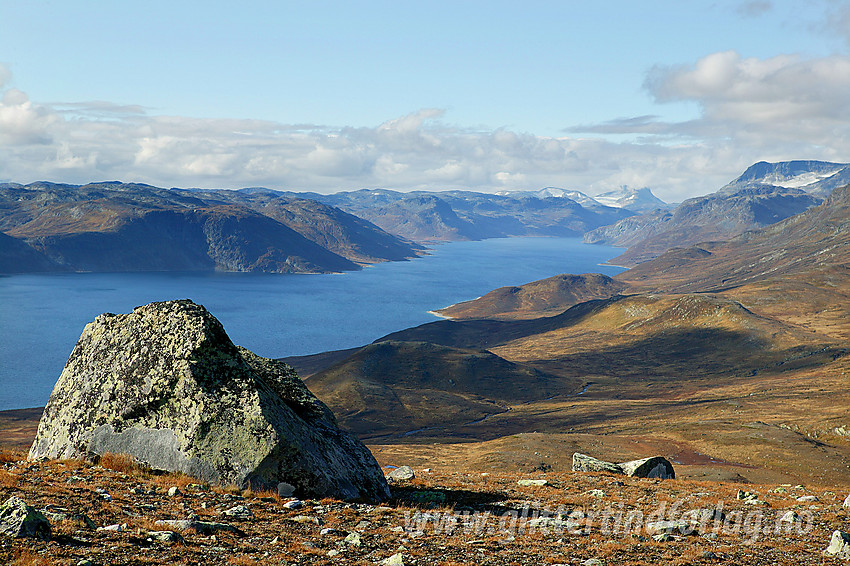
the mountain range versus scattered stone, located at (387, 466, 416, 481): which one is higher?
scattered stone, located at (387, 466, 416, 481)

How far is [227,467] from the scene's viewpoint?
16.9m

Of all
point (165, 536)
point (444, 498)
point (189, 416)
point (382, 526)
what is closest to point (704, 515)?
point (444, 498)

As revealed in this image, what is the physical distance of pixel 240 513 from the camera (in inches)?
579

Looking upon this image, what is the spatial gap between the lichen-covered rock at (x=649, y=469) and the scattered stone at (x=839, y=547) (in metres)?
18.8

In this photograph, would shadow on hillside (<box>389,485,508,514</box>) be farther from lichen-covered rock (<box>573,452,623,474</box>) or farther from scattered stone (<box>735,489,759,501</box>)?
lichen-covered rock (<box>573,452,623,474</box>)

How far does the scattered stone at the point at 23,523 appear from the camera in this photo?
10570 mm

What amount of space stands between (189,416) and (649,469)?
27.2m

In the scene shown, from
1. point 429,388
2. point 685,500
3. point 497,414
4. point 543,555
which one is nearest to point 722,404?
point 497,414

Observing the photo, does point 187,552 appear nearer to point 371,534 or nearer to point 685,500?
point 371,534

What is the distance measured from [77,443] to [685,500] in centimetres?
2181

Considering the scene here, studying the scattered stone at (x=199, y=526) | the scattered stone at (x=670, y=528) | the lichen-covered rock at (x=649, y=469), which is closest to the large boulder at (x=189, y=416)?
the scattered stone at (x=199, y=526)

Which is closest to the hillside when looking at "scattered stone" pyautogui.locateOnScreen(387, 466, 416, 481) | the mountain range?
the mountain range

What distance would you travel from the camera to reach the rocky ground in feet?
38.4

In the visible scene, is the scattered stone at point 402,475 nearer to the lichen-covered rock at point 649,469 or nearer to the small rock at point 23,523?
the lichen-covered rock at point 649,469
